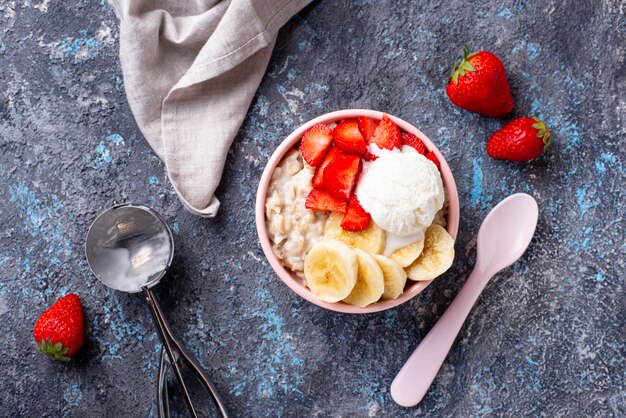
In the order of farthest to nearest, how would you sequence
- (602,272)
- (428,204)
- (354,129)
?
(602,272) < (354,129) < (428,204)

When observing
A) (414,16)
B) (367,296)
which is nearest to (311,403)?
(367,296)

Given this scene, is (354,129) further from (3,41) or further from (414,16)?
(3,41)

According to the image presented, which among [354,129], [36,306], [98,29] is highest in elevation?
[98,29]

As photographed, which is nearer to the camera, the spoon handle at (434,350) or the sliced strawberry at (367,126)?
the sliced strawberry at (367,126)

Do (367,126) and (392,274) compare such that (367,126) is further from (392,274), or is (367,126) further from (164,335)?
(164,335)

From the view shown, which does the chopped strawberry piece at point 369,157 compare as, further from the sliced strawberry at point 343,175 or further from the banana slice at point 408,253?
the banana slice at point 408,253

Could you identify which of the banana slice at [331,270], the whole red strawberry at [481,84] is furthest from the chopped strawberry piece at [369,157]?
the whole red strawberry at [481,84]

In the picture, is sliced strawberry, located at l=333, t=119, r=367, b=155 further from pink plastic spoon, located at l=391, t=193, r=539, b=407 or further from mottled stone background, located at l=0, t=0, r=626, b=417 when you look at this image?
pink plastic spoon, located at l=391, t=193, r=539, b=407
